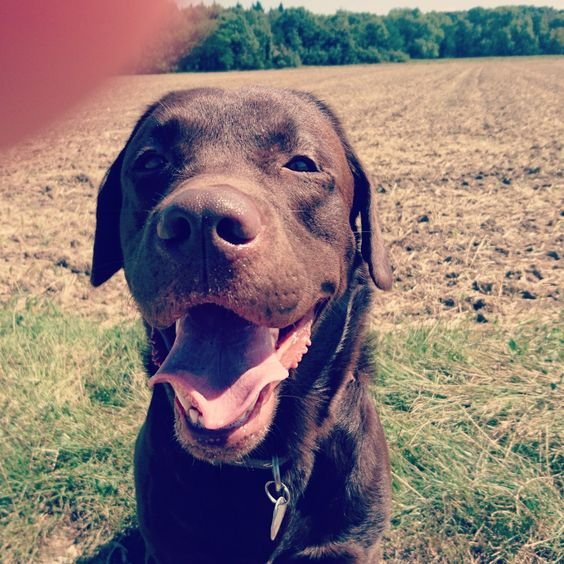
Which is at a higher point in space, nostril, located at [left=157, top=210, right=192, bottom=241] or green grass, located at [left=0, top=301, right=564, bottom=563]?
nostril, located at [left=157, top=210, right=192, bottom=241]

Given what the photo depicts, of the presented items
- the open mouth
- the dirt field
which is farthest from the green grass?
the open mouth

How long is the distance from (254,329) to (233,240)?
46 centimetres

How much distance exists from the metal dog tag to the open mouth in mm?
406

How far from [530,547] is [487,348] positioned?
4.88 ft

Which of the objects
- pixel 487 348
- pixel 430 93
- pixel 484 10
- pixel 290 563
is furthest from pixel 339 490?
pixel 484 10

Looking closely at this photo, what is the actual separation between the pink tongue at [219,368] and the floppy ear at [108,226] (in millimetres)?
1001

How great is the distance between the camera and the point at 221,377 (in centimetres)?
198

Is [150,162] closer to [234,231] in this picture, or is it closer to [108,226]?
[108,226]

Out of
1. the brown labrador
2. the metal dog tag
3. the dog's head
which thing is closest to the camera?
the dog's head

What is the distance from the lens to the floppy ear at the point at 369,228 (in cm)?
269

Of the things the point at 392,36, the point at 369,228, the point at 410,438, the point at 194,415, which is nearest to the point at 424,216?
the point at 410,438

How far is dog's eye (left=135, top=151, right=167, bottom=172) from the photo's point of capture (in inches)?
95.8

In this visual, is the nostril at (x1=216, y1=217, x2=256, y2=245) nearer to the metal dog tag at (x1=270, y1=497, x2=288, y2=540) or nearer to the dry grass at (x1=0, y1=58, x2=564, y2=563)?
the dry grass at (x1=0, y1=58, x2=564, y2=563)

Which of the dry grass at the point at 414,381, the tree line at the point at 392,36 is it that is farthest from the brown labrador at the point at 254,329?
the tree line at the point at 392,36
